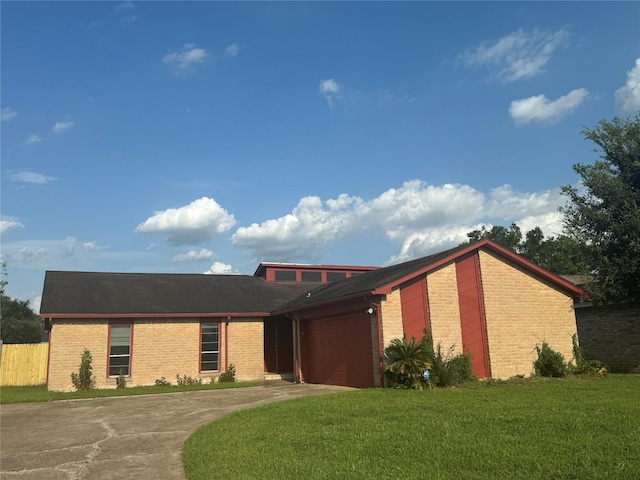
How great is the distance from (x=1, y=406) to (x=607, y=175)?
24.2 meters

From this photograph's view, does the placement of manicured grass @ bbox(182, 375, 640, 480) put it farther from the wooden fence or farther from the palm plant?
the wooden fence

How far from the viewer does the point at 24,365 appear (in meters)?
25.3

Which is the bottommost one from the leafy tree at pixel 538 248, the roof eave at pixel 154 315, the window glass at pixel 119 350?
the window glass at pixel 119 350

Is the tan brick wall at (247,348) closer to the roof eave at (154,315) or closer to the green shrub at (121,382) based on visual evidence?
the roof eave at (154,315)

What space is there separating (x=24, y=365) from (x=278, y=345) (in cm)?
1280

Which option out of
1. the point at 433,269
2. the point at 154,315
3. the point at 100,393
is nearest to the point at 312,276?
the point at 154,315

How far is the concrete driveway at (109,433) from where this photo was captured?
7.57 m

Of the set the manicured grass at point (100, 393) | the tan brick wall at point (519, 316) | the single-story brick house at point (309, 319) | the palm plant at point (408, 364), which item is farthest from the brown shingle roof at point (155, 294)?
the tan brick wall at point (519, 316)

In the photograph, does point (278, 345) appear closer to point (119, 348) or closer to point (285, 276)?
point (285, 276)

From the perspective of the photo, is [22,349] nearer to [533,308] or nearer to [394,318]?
[394,318]

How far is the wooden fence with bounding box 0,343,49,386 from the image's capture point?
25.1 metres

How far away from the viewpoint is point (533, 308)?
18.3 metres

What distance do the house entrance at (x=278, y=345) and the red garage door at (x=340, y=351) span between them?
14.3 feet

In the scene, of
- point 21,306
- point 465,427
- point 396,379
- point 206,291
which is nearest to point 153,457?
point 465,427
